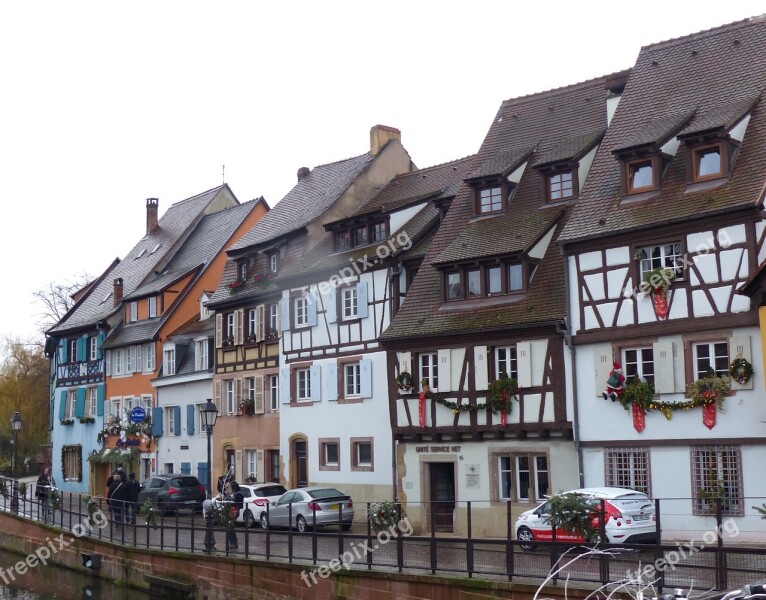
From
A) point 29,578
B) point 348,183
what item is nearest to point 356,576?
point 29,578

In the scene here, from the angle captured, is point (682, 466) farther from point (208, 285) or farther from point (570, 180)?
point (208, 285)

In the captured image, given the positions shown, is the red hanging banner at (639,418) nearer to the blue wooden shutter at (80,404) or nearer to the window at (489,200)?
the window at (489,200)

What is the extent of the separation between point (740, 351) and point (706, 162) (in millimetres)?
4532

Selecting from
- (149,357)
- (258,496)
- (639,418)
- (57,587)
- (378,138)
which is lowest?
(57,587)

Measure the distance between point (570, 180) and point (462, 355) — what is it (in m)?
5.48

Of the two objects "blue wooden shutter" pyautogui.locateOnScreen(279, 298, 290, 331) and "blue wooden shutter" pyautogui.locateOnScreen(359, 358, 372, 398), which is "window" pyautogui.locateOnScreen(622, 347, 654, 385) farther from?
"blue wooden shutter" pyautogui.locateOnScreen(279, 298, 290, 331)

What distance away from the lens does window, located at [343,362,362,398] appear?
3381 centimetres

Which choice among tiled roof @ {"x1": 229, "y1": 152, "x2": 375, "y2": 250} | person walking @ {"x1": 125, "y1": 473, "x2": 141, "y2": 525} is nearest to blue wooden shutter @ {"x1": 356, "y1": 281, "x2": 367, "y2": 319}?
tiled roof @ {"x1": 229, "y1": 152, "x2": 375, "y2": 250}

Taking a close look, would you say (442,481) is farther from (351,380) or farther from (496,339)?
(351,380)

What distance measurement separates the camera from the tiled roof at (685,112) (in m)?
23.9

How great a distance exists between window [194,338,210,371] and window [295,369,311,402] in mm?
7323

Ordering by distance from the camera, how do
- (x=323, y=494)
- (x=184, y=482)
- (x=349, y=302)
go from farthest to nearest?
(x=184, y=482)
(x=349, y=302)
(x=323, y=494)

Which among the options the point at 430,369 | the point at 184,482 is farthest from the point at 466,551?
the point at 184,482

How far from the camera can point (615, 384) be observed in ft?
81.2
